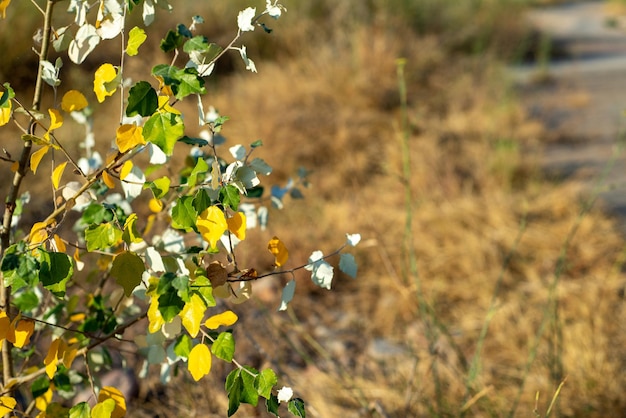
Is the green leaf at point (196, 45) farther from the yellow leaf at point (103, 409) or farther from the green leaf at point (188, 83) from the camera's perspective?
the yellow leaf at point (103, 409)

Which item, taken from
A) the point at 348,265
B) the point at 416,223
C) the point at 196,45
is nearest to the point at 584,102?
the point at 416,223

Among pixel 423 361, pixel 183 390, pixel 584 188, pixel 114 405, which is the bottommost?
pixel 584 188

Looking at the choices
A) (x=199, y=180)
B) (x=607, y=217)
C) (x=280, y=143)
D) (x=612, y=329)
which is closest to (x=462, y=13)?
(x=280, y=143)

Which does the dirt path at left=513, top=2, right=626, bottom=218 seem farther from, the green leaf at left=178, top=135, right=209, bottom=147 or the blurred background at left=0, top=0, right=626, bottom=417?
the green leaf at left=178, top=135, right=209, bottom=147

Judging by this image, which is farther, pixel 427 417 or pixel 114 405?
pixel 427 417

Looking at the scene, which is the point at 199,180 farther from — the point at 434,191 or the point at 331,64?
the point at 331,64

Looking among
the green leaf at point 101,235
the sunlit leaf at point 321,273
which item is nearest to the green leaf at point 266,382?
the sunlit leaf at point 321,273
